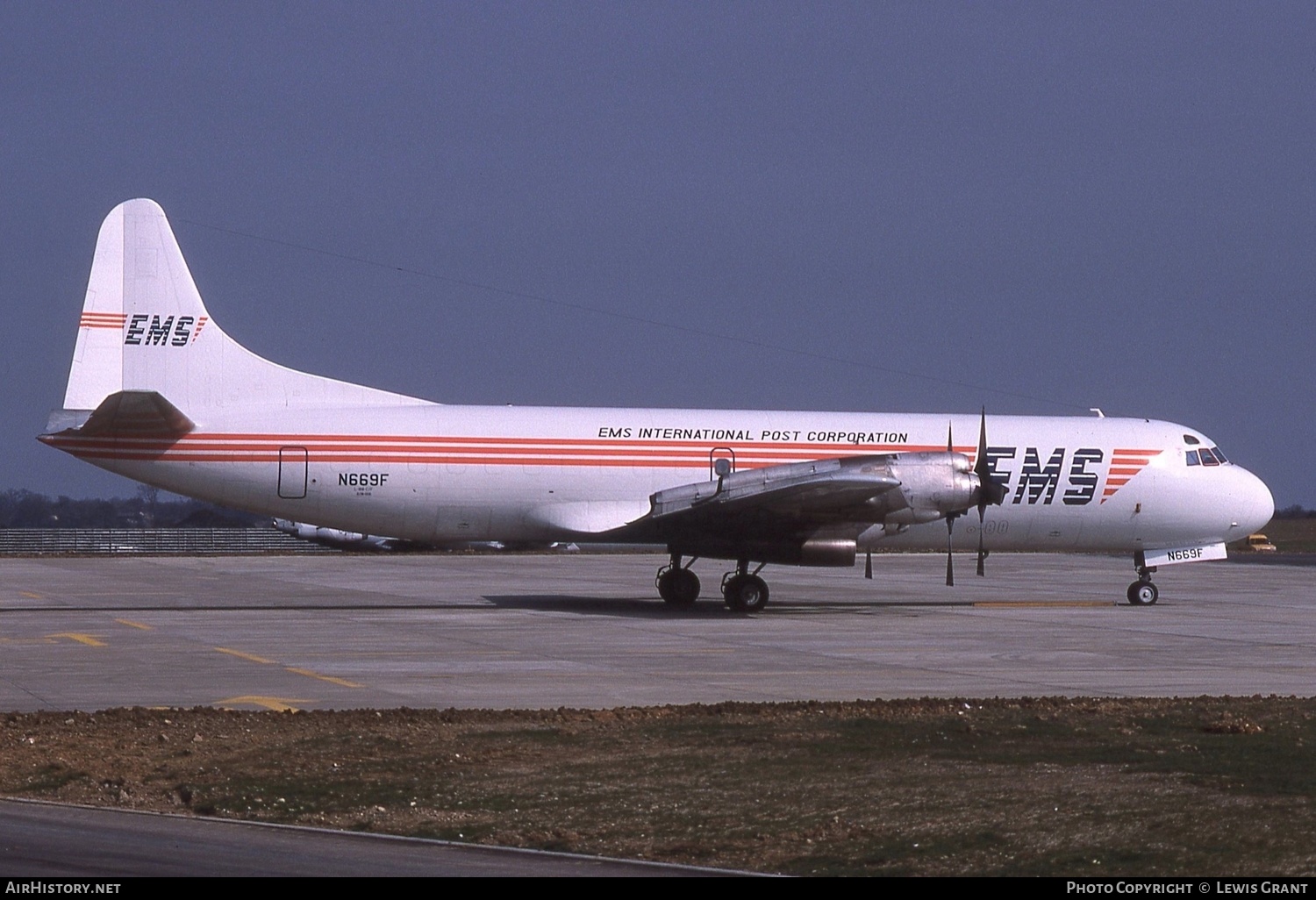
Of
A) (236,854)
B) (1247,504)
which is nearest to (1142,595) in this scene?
(1247,504)

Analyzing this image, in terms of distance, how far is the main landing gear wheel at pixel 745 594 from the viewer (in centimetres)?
2489

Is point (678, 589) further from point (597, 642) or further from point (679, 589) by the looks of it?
point (597, 642)

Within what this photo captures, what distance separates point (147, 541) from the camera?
6662 centimetres

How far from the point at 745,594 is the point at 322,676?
10.5 meters

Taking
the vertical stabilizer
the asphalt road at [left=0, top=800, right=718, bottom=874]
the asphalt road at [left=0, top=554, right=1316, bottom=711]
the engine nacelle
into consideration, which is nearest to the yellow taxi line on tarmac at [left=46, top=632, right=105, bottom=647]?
the asphalt road at [left=0, top=554, right=1316, bottom=711]

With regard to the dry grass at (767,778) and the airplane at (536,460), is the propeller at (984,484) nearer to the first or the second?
the airplane at (536,460)

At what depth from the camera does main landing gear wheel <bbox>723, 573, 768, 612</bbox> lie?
24.9 metres

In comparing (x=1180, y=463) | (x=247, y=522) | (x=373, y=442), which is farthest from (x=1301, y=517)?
(x=373, y=442)

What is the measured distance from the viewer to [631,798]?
9.46 meters

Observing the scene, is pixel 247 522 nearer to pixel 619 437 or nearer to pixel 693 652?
pixel 619 437

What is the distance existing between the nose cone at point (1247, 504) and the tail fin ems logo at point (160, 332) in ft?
65.3

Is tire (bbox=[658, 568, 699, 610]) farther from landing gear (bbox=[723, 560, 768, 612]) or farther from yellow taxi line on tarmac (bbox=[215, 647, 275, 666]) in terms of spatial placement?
yellow taxi line on tarmac (bbox=[215, 647, 275, 666])

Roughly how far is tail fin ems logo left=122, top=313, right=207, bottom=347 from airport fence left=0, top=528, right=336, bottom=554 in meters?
38.5

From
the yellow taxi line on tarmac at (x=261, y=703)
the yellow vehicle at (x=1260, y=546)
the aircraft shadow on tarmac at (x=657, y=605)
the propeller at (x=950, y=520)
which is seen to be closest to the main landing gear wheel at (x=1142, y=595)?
the aircraft shadow on tarmac at (x=657, y=605)
